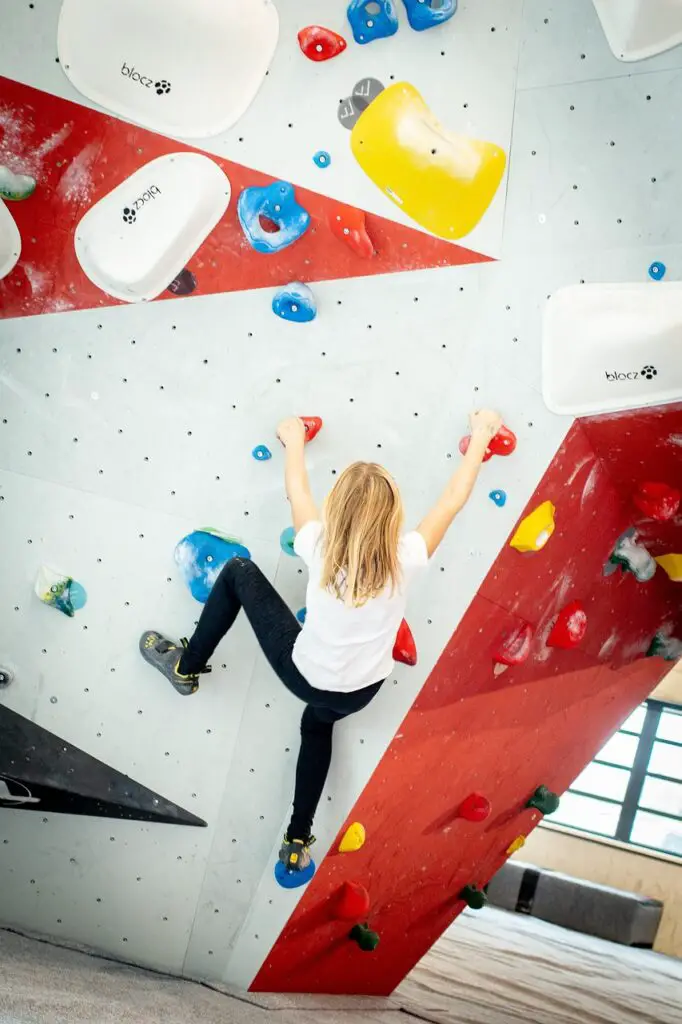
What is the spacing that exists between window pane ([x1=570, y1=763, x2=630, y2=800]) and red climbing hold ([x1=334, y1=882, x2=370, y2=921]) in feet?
15.8

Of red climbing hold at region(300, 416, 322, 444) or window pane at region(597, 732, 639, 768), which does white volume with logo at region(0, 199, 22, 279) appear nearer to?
red climbing hold at region(300, 416, 322, 444)

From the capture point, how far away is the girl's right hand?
2.37m

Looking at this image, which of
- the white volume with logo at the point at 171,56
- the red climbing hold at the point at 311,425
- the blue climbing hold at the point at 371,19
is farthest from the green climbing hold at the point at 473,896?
the blue climbing hold at the point at 371,19

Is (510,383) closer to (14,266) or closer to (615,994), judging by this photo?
(14,266)

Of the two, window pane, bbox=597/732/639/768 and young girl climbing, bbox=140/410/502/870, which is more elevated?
young girl climbing, bbox=140/410/502/870

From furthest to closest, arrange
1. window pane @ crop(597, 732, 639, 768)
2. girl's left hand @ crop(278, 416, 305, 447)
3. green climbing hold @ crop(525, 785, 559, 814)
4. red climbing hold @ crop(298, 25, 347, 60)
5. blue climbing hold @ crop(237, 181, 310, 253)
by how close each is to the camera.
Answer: window pane @ crop(597, 732, 639, 768), green climbing hold @ crop(525, 785, 559, 814), girl's left hand @ crop(278, 416, 305, 447), blue climbing hold @ crop(237, 181, 310, 253), red climbing hold @ crop(298, 25, 347, 60)

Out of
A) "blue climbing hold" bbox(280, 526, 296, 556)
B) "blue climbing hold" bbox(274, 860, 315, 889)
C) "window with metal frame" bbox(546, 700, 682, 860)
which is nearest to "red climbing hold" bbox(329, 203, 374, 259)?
"blue climbing hold" bbox(280, 526, 296, 556)

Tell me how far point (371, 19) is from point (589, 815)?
6435mm

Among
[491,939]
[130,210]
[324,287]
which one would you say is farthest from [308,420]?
[491,939]

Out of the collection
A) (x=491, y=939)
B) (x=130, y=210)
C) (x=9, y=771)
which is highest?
(x=130, y=210)

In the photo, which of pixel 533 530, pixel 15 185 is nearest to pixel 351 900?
pixel 533 530

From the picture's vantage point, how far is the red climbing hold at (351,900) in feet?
9.30

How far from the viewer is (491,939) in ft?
17.6

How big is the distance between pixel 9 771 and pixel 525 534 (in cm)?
159
